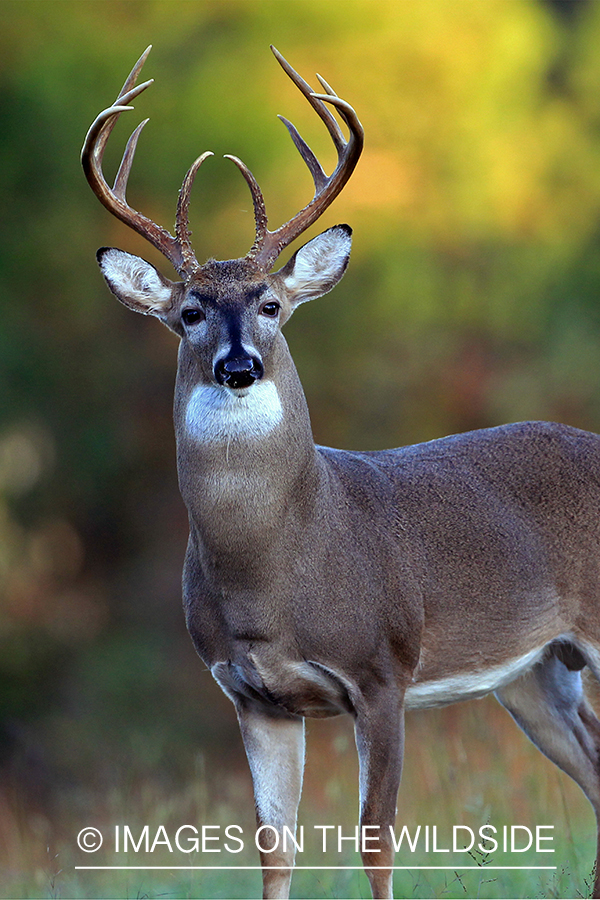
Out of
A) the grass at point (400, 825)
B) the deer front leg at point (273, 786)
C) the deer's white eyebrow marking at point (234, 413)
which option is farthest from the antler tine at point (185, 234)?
the grass at point (400, 825)

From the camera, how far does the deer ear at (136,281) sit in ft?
16.4

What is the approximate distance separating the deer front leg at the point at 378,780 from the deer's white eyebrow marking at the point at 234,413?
101 centimetres

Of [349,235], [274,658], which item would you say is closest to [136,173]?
[349,235]

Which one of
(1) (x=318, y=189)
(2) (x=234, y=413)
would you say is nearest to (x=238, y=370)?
(2) (x=234, y=413)

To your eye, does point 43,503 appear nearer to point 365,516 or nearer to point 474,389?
point 474,389

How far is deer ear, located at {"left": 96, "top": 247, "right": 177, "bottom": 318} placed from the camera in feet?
16.4

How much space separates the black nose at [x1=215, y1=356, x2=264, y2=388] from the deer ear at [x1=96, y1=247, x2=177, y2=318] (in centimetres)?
69

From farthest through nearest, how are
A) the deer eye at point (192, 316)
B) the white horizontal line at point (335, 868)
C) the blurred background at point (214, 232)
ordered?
the blurred background at point (214, 232), the white horizontal line at point (335, 868), the deer eye at point (192, 316)

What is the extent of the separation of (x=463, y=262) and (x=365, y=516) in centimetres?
918

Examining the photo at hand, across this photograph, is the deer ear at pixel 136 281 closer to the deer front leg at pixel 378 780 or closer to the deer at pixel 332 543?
the deer at pixel 332 543

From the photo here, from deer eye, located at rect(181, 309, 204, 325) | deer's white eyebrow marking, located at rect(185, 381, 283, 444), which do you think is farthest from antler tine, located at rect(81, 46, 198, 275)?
deer's white eyebrow marking, located at rect(185, 381, 283, 444)

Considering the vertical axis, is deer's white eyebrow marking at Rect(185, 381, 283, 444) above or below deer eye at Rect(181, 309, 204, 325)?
below

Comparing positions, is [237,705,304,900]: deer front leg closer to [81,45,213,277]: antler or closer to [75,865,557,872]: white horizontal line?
[75,865,557,872]: white horizontal line

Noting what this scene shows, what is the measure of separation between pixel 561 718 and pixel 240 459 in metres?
2.04
